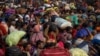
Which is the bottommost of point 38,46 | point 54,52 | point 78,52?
point 38,46

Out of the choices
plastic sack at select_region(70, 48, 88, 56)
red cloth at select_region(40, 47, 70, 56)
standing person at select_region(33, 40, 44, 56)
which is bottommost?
standing person at select_region(33, 40, 44, 56)

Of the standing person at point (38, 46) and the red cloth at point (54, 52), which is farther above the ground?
the red cloth at point (54, 52)

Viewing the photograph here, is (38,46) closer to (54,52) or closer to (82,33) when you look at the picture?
(82,33)

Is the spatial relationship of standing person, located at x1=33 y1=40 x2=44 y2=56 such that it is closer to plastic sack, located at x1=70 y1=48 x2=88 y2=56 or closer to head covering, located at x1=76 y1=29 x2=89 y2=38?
plastic sack, located at x1=70 y1=48 x2=88 y2=56

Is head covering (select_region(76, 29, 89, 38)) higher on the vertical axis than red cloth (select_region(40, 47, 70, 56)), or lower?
lower

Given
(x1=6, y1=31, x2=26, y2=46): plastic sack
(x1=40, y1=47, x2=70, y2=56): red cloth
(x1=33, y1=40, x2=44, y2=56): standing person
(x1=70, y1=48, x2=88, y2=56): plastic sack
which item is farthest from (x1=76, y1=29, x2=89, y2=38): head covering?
(x1=40, y1=47, x2=70, y2=56): red cloth

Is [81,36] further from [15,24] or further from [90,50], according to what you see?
[15,24]

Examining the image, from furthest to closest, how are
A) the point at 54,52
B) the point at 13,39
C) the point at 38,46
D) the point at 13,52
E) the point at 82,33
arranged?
the point at 82,33 → the point at 13,39 → the point at 38,46 → the point at 13,52 → the point at 54,52

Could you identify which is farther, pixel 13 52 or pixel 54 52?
pixel 13 52

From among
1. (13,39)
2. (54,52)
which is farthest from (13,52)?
(13,39)

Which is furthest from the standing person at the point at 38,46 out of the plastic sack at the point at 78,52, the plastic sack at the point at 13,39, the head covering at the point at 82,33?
the head covering at the point at 82,33

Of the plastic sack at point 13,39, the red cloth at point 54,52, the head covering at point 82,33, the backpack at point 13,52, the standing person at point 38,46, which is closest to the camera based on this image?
the red cloth at point 54,52

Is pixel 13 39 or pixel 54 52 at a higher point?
pixel 54 52

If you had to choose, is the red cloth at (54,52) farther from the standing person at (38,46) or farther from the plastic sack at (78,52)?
the standing person at (38,46)
